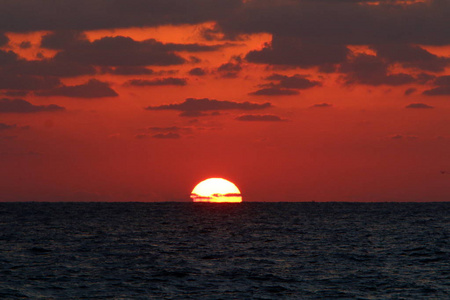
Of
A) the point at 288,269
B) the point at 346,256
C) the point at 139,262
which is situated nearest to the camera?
the point at 288,269

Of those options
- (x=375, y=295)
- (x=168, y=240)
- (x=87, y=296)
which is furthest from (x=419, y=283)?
(x=168, y=240)

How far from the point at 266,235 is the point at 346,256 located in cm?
3165

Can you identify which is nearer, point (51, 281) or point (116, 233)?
point (51, 281)

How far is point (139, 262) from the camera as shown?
59031 mm

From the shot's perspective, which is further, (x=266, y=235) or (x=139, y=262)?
(x=266, y=235)

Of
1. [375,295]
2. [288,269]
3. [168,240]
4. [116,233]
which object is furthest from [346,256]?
[116,233]

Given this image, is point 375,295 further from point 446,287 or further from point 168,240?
point 168,240

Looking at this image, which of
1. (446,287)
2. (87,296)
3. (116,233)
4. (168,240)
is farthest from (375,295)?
(116,233)

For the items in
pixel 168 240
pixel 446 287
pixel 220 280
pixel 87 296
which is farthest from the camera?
pixel 168 240

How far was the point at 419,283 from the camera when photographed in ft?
155

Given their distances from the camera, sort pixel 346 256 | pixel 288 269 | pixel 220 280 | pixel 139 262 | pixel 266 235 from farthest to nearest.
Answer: pixel 266 235, pixel 346 256, pixel 139 262, pixel 288 269, pixel 220 280

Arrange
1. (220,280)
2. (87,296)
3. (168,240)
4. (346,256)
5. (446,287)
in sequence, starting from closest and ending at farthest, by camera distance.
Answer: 1. (87,296)
2. (446,287)
3. (220,280)
4. (346,256)
5. (168,240)

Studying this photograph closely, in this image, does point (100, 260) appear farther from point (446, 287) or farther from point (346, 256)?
point (446, 287)

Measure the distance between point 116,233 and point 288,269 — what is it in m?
50.9
